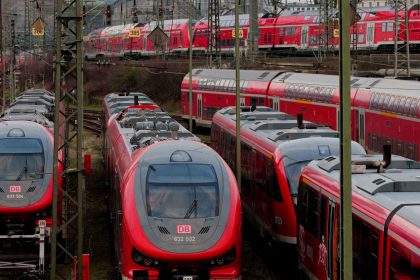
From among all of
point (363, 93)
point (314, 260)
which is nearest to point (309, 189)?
point (314, 260)

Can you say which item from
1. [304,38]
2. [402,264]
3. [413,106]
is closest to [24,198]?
[402,264]

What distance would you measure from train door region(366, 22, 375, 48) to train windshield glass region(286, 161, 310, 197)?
140 feet

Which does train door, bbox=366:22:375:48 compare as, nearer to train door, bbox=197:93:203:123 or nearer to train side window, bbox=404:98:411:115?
train door, bbox=197:93:203:123

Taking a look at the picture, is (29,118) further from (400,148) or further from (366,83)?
(366,83)

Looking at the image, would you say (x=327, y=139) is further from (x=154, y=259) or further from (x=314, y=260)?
(x=154, y=259)

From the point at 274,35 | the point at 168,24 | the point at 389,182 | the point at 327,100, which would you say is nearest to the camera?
the point at 389,182

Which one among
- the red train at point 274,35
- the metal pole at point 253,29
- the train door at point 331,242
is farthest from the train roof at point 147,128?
the metal pole at point 253,29

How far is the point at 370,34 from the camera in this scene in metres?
59.7

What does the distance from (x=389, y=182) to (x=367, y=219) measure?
73 centimetres

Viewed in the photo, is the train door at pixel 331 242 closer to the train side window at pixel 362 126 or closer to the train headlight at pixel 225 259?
the train headlight at pixel 225 259

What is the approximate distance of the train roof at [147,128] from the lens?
17.0 metres

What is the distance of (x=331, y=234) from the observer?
13.4 metres

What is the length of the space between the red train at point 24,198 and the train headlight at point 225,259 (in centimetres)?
466

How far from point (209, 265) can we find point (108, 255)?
280 inches
